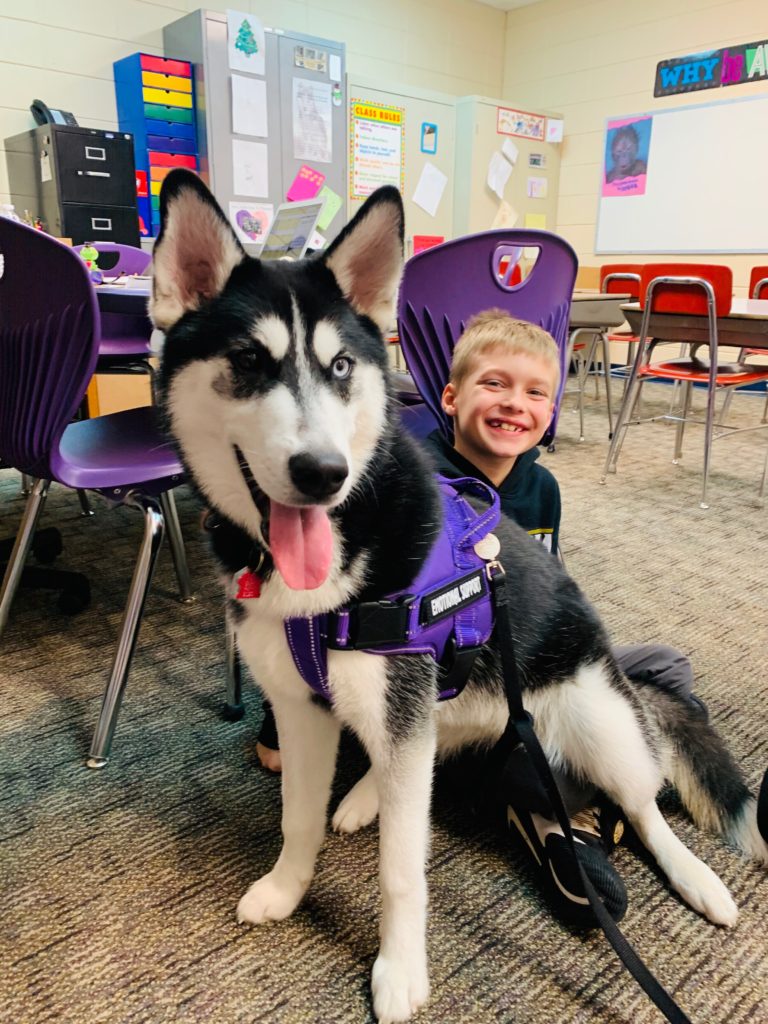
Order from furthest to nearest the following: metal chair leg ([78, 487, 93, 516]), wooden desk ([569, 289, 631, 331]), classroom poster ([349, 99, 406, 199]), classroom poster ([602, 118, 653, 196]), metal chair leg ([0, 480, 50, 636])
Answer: classroom poster ([602, 118, 653, 196])
classroom poster ([349, 99, 406, 199])
wooden desk ([569, 289, 631, 331])
metal chair leg ([78, 487, 93, 516])
metal chair leg ([0, 480, 50, 636])

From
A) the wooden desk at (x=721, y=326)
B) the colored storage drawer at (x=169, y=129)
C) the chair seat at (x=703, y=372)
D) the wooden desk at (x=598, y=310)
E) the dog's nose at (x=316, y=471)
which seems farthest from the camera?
the colored storage drawer at (x=169, y=129)

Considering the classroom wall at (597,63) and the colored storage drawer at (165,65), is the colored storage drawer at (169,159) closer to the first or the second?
the colored storage drawer at (165,65)

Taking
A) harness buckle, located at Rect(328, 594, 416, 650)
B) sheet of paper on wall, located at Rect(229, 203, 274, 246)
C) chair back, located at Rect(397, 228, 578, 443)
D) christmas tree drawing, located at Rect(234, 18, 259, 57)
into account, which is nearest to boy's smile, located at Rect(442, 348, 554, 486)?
chair back, located at Rect(397, 228, 578, 443)

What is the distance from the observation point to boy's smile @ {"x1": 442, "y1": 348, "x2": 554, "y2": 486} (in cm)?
136

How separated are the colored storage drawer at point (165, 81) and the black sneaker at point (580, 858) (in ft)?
15.6

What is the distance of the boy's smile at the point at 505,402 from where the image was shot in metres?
1.36

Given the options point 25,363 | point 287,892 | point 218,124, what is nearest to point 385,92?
point 218,124

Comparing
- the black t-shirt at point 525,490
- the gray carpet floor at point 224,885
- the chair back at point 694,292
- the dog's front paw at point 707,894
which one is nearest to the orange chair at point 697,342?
the chair back at point 694,292

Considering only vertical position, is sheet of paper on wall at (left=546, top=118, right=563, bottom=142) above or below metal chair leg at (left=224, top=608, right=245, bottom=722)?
above

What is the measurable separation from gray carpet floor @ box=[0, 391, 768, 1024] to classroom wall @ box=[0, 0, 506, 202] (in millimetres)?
3947

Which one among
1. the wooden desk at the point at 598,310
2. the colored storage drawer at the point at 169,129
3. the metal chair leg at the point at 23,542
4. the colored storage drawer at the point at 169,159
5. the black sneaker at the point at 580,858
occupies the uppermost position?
the colored storage drawer at the point at 169,129

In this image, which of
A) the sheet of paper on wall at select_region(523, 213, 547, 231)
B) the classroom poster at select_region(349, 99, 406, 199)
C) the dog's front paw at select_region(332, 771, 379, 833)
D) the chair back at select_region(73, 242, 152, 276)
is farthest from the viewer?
the sheet of paper on wall at select_region(523, 213, 547, 231)

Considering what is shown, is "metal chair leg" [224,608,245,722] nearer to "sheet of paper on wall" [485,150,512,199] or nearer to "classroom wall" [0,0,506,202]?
"classroom wall" [0,0,506,202]

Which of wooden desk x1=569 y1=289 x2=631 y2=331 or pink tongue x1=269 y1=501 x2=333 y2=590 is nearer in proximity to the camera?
pink tongue x1=269 y1=501 x2=333 y2=590
